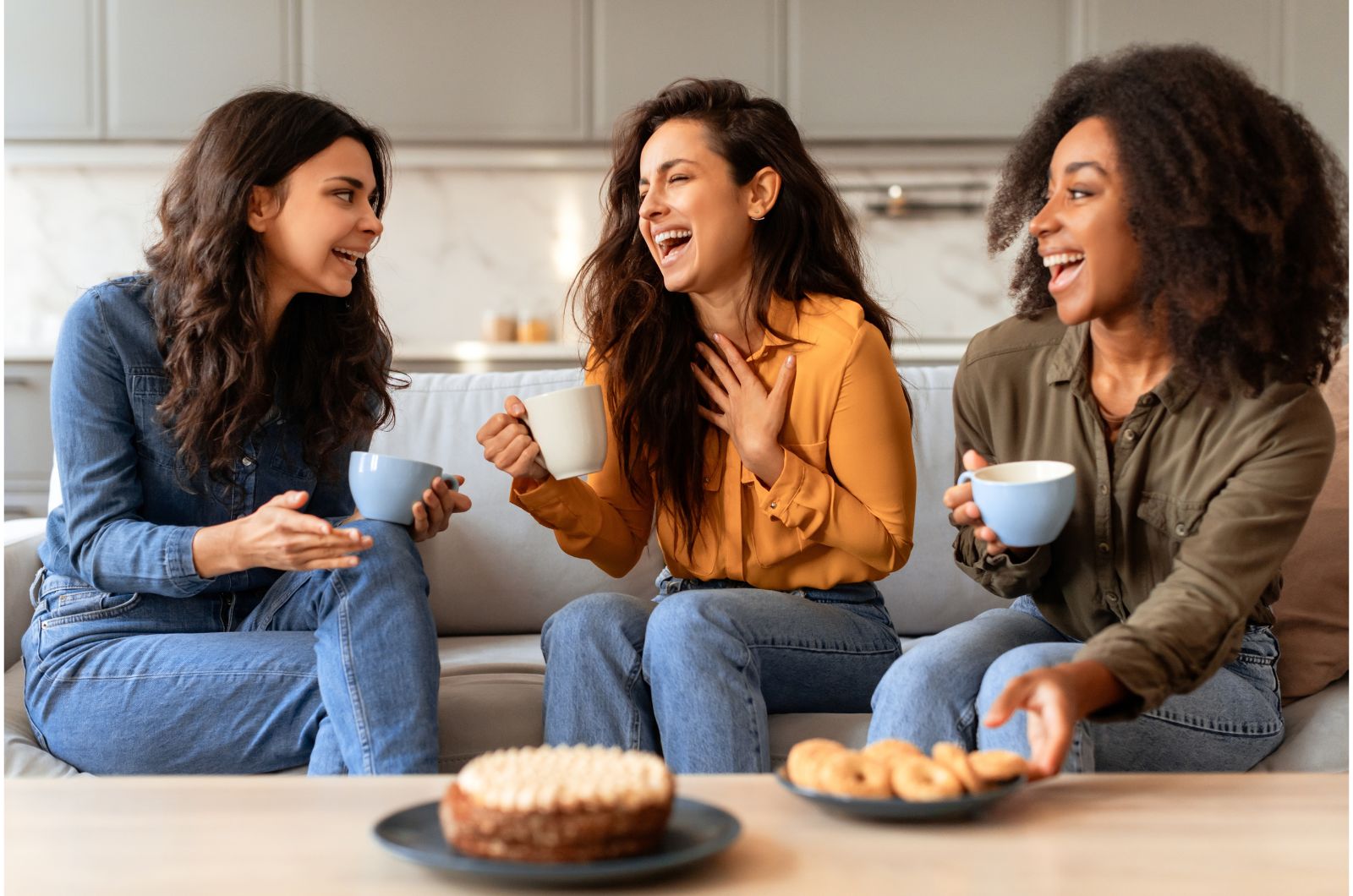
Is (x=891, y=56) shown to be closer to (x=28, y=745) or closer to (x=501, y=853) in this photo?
(x=28, y=745)

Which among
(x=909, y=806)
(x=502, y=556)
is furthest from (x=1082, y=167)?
(x=502, y=556)

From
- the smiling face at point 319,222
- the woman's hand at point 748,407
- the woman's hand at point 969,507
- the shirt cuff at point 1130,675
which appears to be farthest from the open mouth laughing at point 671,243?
the shirt cuff at point 1130,675

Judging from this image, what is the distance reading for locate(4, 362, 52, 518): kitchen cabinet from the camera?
4070 millimetres

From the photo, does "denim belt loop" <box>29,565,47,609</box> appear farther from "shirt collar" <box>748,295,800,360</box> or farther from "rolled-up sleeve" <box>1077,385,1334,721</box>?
"rolled-up sleeve" <box>1077,385,1334,721</box>

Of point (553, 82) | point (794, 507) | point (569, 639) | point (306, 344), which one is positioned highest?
point (553, 82)

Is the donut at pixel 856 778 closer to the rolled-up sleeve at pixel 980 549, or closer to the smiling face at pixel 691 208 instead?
the rolled-up sleeve at pixel 980 549

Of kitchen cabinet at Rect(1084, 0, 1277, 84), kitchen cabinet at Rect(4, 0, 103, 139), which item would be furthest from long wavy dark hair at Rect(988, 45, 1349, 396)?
kitchen cabinet at Rect(4, 0, 103, 139)

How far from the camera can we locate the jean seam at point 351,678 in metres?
1.42

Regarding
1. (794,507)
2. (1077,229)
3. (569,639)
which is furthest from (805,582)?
(1077,229)

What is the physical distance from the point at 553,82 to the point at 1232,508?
3.58m

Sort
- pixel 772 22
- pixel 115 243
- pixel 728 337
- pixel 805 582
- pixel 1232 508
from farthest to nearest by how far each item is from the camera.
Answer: pixel 115 243 → pixel 772 22 → pixel 728 337 → pixel 805 582 → pixel 1232 508

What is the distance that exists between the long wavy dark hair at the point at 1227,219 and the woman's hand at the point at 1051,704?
1.58 feet

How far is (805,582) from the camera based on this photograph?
5.46 feet

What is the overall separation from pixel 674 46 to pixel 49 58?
2131 millimetres
